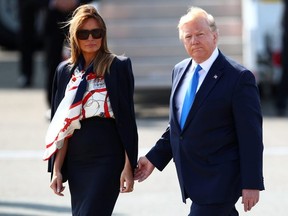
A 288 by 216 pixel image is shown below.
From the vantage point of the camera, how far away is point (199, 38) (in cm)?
494

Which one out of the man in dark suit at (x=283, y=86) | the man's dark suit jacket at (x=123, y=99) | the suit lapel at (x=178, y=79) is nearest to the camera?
the suit lapel at (x=178, y=79)

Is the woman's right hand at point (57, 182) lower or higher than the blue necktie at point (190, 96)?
lower

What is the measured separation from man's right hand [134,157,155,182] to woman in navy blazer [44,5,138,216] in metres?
0.09

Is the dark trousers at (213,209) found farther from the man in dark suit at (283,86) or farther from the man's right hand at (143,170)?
the man in dark suit at (283,86)

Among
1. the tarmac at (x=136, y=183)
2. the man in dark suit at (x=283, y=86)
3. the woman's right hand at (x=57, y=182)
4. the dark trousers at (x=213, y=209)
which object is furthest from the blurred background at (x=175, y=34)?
the dark trousers at (x=213, y=209)

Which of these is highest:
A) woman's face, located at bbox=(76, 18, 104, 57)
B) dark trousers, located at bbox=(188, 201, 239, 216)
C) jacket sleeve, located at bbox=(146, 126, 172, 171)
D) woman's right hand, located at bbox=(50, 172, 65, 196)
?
woman's face, located at bbox=(76, 18, 104, 57)

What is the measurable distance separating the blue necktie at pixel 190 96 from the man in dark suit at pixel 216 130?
2cm

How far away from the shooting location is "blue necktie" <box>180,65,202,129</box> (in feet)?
16.4

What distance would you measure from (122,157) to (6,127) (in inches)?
249

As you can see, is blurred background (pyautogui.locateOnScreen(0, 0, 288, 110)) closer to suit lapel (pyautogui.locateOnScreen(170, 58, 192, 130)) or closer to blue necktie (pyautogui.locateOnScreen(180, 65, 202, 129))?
suit lapel (pyautogui.locateOnScreen(170, 58, 192, 130))

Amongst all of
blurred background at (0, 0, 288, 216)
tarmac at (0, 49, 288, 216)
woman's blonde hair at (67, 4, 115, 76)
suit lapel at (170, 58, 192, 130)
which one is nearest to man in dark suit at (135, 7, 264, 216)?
suit lapel at (170, 58, 192, 130)

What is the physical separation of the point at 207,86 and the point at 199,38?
0.24m

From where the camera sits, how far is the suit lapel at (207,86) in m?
4.95

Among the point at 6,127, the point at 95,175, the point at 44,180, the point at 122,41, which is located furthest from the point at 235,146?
the point at 122,41
